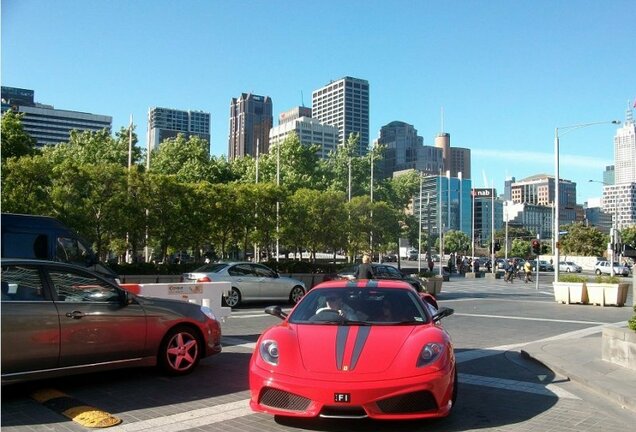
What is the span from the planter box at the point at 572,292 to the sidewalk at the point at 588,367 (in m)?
11.8

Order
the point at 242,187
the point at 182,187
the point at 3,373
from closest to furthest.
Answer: the point at 3,373 < the point at 182,187 < the point at 242,187

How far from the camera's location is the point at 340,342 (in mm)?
5789

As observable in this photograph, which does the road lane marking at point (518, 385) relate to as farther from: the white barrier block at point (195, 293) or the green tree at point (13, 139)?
the green tree at point (13, 139)

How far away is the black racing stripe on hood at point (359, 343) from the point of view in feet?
17.9

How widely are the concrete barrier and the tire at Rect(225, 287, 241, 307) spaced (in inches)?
223

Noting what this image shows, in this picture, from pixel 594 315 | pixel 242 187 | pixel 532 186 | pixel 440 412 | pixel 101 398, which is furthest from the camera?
pixel 532 186

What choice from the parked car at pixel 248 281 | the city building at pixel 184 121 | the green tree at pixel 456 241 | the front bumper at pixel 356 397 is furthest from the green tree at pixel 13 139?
the green tree at pixel 456 241

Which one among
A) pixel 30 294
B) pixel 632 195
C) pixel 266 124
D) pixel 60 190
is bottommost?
pixel 30 294

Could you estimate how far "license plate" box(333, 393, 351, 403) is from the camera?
5.11 m

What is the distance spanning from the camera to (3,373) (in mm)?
6188

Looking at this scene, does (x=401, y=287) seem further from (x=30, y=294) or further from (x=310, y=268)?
(x=310, y=268)

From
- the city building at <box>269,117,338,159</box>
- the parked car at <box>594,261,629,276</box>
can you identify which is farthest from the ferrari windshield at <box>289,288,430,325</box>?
the city building at <box>269,117,338,159</box>

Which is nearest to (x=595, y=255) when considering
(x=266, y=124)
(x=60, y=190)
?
(x=266, y=124)

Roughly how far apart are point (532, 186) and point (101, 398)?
151801 mm
